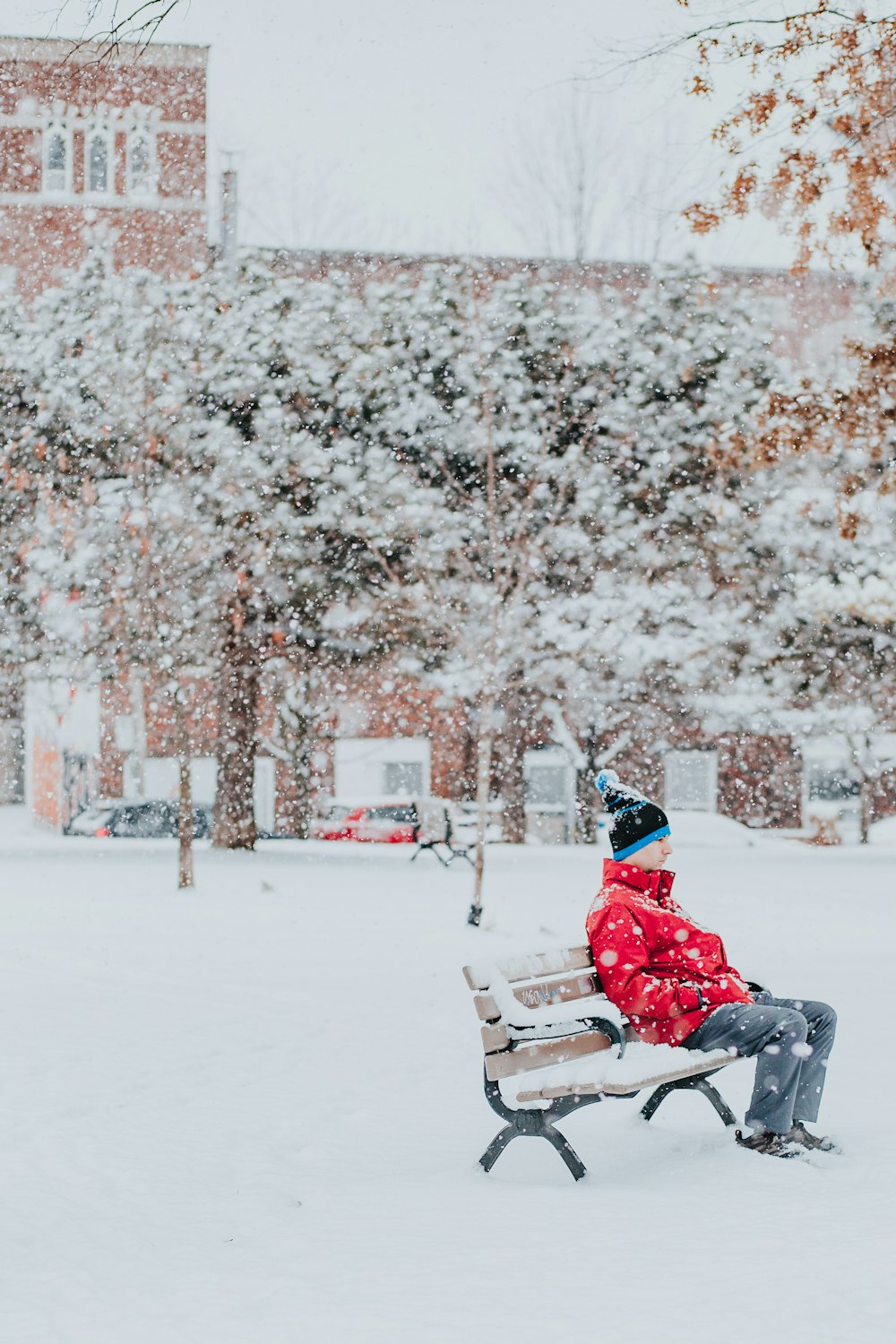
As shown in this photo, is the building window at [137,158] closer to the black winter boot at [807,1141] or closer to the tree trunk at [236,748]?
the tree trunk at [236,748]

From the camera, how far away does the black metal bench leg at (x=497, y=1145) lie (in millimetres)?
4945

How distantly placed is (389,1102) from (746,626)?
16.3m

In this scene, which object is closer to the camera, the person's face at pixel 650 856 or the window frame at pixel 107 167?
the person's face at pixel 650 856

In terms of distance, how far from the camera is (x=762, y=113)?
8.39 meters

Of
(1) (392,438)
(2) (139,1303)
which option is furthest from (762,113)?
(1) (392,438)

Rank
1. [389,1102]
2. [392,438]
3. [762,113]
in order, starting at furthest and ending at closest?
[392,438], [762,113], [389,1102]

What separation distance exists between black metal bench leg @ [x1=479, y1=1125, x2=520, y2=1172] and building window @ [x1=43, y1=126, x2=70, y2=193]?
37112 millimetres

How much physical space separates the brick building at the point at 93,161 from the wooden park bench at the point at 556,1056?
29525 mm

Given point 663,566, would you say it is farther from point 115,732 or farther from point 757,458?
point 115,732

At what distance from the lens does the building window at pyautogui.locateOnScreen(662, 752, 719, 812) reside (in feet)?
133

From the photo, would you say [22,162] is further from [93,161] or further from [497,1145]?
[497,1145]

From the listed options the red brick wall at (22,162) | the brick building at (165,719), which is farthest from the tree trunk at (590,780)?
the red brick wall at (22,162)

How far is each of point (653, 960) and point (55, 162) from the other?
123ft

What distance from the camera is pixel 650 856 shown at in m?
5.23
